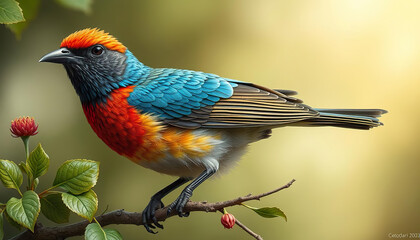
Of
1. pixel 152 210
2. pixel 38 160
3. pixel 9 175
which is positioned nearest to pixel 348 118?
pixel 152 210

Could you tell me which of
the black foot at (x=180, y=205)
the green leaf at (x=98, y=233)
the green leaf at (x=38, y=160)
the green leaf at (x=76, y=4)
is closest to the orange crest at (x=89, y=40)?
Answer: the green leaf at (x=76, y=4)

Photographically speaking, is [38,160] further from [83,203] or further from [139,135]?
[139,135]

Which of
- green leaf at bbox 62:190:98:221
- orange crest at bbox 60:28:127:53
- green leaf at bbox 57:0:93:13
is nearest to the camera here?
green leaf at bbox 62:190:98:221

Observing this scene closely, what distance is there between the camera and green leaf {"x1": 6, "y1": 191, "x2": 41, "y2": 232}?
190 centimetres

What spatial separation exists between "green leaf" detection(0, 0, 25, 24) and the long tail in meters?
1.57

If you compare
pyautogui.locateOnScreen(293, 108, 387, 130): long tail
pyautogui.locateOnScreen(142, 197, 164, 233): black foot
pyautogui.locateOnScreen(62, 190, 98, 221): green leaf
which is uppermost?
pyautogui.locateOnScreen(293, 108, 387, 130): long tail

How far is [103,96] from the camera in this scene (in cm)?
279

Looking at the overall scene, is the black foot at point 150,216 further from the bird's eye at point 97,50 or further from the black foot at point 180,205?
the bird's eye at point 97,50

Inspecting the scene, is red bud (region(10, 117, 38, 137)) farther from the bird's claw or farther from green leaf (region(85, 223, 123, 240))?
the bird's claw

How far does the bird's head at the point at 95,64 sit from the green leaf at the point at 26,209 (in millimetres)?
862

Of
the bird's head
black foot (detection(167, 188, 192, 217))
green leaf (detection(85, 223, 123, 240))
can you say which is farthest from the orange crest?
green leaf (detection(85, 223, 123, 240))

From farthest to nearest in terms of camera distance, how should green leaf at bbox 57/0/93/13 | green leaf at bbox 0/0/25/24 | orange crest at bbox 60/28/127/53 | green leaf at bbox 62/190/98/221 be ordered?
orange crest at bbox 60/28/127/53 → green leaf at bbox 57/0/93/13 → green leaf at bbox 62/190/98/221 → green leaf at bbox 0/0/25/24

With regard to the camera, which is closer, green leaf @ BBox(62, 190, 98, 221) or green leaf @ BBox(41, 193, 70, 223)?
green leaf @ BBox(62, 190, 98, 221)

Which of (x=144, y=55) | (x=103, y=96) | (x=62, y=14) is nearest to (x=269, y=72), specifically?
(x=144, y=55)
